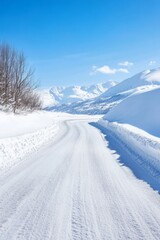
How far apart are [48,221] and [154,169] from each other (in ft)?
18.7

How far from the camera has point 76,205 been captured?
593 centimetres

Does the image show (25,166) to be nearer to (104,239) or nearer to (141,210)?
(141,210)

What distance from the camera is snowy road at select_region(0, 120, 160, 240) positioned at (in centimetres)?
457

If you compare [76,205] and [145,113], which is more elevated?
[145,113]

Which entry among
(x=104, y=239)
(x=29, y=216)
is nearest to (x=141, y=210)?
(x=104, y=239)

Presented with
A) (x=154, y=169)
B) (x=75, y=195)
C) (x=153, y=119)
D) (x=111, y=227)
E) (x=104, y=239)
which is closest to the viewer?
(x=104, y=239)

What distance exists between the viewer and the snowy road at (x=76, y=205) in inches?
180

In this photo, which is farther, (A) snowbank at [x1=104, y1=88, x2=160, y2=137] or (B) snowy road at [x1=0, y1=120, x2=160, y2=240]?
(A) snowbank at [x1=104, y1=88, x2=160, y2=137]

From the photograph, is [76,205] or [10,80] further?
[10,80]

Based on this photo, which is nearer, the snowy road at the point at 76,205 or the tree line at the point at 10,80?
the snowy road at the point at 76,205

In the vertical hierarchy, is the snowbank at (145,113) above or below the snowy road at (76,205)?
above

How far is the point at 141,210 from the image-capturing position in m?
5.70

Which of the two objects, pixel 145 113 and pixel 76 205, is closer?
pixel 76 205

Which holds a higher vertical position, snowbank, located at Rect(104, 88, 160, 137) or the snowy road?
snowbank, located at Rect(104, 88, 160, 137)
